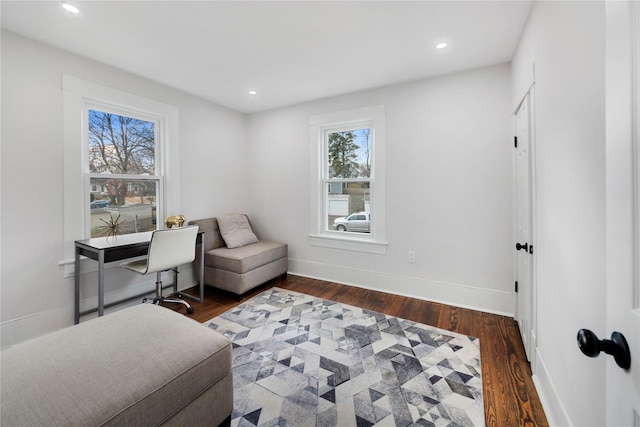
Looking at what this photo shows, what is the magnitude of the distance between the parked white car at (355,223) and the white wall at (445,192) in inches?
12.7

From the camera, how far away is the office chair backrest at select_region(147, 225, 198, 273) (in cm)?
242

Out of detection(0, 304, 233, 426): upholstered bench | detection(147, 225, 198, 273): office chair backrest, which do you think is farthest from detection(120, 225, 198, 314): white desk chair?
detection(0, 304, 233, 426): upholstered bench

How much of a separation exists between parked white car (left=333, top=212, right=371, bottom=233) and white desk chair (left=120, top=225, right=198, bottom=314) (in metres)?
1.81

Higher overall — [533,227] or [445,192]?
[445,192]

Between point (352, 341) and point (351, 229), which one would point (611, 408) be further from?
point (351, 229)

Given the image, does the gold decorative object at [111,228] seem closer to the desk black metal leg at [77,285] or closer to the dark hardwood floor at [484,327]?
the desk black metal leg at [77,285]

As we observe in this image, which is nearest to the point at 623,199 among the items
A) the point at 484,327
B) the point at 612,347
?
the point at 612,347

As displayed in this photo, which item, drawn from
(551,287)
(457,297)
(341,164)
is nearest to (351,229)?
(341,164)

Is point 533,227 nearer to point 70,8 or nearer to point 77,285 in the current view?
point 70,8

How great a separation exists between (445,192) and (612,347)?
2466 mm

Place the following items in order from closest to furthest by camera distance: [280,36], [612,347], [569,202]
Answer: [612,347] → [569,202] → [280,36]

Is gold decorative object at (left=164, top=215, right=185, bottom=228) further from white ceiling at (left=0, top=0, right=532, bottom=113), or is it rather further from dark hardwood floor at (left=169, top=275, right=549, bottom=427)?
white ceiling at (left=0, top=0, right=532, bottom=113)

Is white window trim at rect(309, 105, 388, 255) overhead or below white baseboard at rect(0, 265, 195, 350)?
overhead

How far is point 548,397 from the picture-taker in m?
1.47
